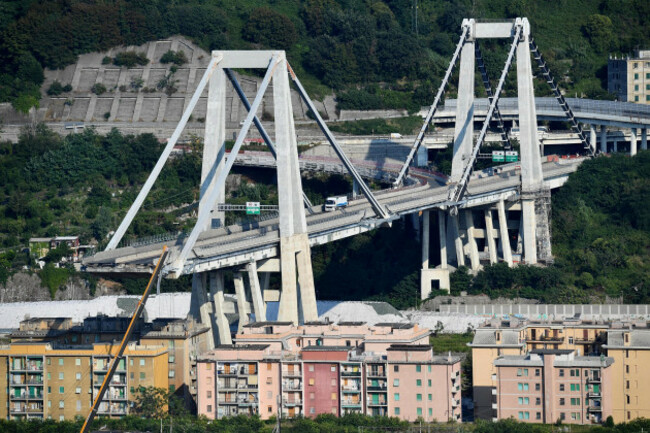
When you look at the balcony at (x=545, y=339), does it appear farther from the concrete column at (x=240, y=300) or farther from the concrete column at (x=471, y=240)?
the concrete column at (x=471, y=240)

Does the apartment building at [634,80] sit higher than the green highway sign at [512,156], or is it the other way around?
the apartment building at [634,80]

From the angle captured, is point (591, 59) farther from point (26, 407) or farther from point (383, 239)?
point (26, 407)

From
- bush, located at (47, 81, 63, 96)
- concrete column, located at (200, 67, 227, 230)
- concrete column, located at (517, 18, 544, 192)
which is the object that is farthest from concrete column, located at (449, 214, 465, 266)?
bush, located at (47, 81, 63, 96)

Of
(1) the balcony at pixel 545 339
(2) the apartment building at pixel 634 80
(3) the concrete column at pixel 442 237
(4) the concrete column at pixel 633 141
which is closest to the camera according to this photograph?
(1) the balcony at pixel 545 339

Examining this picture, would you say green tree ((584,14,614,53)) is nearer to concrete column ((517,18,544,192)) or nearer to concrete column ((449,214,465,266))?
concrete column ((517,18,544,192))

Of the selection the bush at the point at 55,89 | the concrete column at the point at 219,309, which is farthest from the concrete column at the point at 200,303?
the bush at the point at 55,89

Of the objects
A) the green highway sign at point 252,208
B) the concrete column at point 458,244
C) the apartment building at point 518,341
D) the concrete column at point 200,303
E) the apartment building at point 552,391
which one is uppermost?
the green highway sign at point 252,208
